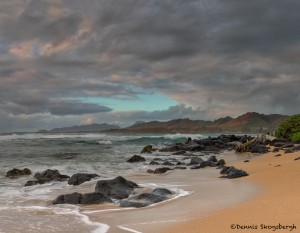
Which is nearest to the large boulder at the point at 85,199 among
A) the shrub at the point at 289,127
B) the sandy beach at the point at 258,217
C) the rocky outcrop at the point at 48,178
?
the sandy beach at the point at 258,217

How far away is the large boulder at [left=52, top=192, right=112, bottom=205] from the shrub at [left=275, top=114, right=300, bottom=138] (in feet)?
110

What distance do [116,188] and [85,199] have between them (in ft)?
4.77

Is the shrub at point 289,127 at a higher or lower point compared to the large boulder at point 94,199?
higher

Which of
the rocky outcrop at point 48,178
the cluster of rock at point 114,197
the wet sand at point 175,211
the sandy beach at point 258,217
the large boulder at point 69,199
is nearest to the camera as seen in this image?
the sandy beach at point 258,217

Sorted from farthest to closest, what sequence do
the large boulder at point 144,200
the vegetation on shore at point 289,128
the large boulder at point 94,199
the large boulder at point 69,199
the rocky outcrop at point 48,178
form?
the vegetation on shore at point 289,128
the rocky outcrop at point 48,178
the large boulder at point 69,199
the large boulder at point 94,199
the large boulder at point 144,200

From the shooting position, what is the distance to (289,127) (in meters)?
40.5

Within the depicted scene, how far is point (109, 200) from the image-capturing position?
10.1 m

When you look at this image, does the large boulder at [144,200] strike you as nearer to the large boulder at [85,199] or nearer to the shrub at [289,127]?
the large boulder at [85,199]

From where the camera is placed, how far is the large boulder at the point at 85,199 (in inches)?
388

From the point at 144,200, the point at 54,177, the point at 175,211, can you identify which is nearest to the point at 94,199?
the point at 144,200

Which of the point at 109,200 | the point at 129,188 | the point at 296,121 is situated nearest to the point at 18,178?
the point at 129,188

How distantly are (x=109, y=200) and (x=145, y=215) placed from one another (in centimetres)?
229

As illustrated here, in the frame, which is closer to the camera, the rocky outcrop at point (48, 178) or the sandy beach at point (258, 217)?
the sandy beach at point (258, 217)

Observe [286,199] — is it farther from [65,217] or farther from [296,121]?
[296,121]
